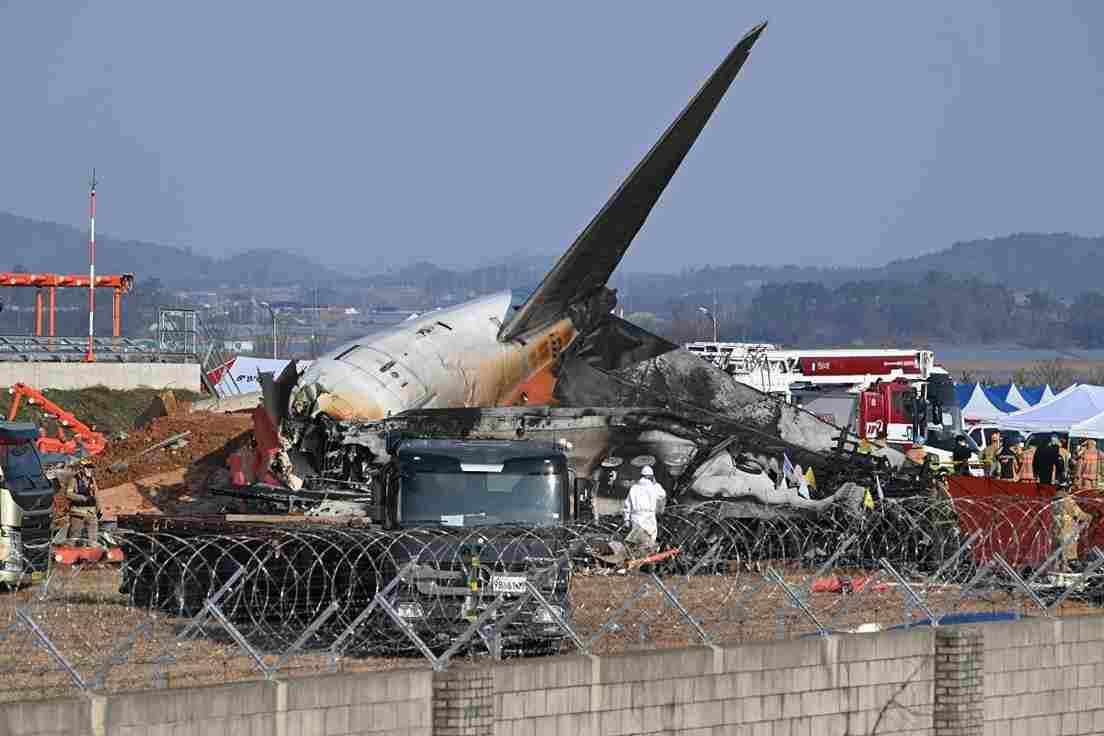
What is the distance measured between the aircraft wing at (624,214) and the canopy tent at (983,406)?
30.9 metres

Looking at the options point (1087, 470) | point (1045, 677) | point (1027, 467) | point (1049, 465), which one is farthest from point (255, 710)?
point (1027, 467)

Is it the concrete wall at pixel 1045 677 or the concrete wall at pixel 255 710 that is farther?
the concrete wall at pixel 1045 677

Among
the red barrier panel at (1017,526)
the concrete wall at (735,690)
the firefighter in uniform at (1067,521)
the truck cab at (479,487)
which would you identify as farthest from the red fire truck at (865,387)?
the concrete wall at (735,690)

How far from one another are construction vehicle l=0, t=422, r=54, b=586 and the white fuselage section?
225 inches

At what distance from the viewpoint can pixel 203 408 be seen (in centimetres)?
5006

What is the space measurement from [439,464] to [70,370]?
166 ft

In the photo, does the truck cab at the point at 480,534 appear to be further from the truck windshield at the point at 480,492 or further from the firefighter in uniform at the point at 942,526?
the firefighter in uniform at the point at 942,526

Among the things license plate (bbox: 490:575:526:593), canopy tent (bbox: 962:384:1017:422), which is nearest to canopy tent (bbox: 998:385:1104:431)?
canopy tent (bbox: 962:384:1017:422)

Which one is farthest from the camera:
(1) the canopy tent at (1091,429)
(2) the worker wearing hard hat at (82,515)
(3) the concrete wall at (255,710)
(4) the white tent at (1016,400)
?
(4) the white tent at (1016,400)

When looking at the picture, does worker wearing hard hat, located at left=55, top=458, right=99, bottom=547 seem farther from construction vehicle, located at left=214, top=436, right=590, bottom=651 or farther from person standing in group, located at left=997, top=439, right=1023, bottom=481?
person standing in group, located at left=997, top=439, right=1023, bottom=481

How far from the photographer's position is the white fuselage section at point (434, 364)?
3522 centimetres

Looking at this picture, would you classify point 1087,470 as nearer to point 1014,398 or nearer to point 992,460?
point 992,460

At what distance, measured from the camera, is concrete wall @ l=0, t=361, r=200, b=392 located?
71.2 metres

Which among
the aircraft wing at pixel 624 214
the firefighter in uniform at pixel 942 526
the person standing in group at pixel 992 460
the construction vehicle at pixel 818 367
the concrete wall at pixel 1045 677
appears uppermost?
the aircraft wing at pixel 624 214
